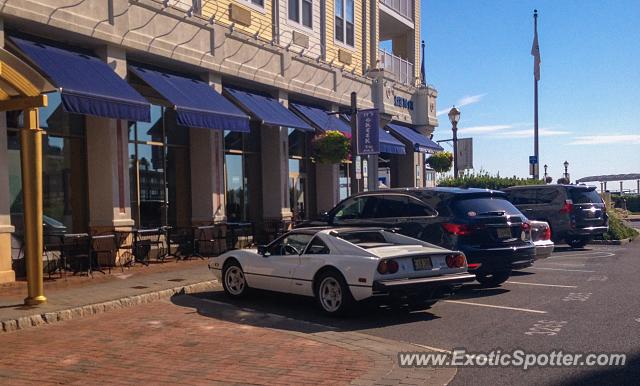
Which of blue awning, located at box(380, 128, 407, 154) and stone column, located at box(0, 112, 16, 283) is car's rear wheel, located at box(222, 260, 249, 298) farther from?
blue awning, located at box(380, 128, 407, 154)

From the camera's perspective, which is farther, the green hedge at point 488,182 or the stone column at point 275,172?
the green hedge at point 488,182

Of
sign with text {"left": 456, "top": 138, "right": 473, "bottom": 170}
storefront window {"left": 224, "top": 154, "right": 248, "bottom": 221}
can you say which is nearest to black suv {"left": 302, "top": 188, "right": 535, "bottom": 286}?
storefront window {"left": 224, "top": 154, "right": 248, "bottom": 221}

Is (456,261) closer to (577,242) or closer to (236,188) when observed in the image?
(236,188)

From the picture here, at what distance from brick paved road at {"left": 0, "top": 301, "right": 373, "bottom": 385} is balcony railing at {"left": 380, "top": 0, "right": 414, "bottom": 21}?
22438mm

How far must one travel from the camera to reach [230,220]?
62.8 feet

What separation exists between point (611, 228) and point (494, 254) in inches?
483

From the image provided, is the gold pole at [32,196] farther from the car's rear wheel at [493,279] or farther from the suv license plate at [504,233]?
the car's rear wheel at [493,279]

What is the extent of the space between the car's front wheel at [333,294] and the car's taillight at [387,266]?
22.0 inches

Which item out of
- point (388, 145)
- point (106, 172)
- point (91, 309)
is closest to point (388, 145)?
point (388, 145)

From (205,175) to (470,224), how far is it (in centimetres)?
853

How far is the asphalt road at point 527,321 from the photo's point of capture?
6.18m

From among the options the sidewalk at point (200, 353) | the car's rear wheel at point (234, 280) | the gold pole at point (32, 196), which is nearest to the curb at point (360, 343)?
the sidewalk at point (200, 353)

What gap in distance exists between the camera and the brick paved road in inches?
243

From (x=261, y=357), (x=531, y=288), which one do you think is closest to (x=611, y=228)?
(x=531, y=288)
